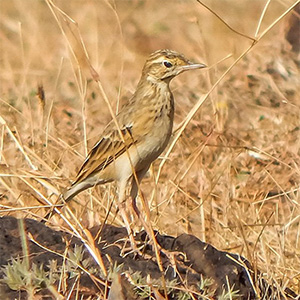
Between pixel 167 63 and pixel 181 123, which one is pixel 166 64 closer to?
pixel 167 63

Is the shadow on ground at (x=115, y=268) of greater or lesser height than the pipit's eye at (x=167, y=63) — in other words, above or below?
below

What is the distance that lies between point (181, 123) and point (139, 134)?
45 cm

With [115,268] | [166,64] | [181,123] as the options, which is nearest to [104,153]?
[181,123]

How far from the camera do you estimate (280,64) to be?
9266 millimetres

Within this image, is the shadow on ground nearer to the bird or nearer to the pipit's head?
the bird

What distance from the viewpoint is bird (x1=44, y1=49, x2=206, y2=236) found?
18.0 ft

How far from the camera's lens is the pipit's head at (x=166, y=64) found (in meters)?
5.71

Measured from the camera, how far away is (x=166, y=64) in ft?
18.8

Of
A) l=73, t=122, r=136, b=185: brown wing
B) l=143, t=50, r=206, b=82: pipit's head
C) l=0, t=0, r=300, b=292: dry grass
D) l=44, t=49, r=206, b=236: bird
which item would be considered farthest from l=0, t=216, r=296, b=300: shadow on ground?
l=143, t=50, r=206, b=82: pipit's head

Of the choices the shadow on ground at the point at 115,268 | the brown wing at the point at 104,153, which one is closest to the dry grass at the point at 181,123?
the shadow on ground at the point at 115,268

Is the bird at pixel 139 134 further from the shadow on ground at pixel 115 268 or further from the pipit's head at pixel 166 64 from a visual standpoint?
the shadow on ground at pixel 115 268

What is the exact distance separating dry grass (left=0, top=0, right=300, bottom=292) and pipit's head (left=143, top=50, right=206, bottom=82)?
22 centimetres

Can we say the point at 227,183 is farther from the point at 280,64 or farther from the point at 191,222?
the point at 280,64

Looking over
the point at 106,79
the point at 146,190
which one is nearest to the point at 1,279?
the point at 146,190
